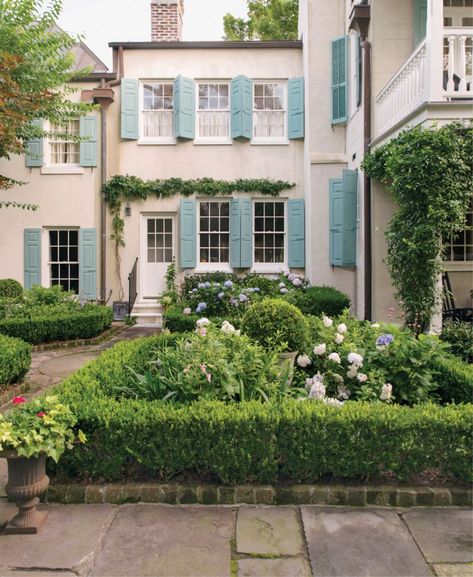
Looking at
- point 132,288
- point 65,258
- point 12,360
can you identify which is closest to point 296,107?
point 132,288

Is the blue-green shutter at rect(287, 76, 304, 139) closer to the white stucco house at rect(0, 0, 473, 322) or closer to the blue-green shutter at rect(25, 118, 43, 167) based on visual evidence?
the white stucco house at rect(0, 0, 473, 322)

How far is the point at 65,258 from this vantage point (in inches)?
505

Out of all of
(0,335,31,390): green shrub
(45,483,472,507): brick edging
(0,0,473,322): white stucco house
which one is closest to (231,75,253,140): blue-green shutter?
(0,0,473,322): white stucco house

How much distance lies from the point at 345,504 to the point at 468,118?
5.98 m

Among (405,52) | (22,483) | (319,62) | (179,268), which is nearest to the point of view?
(22,483)

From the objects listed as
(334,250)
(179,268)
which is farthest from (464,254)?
(179,268)

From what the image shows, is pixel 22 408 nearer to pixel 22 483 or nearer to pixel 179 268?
pixel 22 483

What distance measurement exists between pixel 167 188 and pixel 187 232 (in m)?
1.17

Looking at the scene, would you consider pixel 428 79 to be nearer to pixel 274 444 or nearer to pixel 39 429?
pixel 274 444

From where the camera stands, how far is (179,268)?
41.7ft

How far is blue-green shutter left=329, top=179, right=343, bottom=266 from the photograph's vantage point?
1101cm

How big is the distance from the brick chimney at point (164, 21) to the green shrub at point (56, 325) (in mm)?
7717

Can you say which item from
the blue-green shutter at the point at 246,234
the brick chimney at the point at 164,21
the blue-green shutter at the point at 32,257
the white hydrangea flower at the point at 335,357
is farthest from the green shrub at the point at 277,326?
the brick chimney at the point at 164,21

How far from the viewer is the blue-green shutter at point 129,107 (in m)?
12.4
